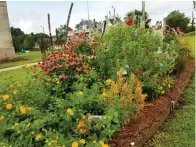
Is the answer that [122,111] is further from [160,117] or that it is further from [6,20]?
[6,20]

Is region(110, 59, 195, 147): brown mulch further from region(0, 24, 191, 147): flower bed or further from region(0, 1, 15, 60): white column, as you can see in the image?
region(0, 1, 15, 60): white column

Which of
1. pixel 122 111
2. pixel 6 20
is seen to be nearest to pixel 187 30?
pixel 6 20

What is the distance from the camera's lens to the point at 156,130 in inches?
136

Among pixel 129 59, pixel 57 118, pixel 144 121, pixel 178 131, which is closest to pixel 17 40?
pixel 129 59

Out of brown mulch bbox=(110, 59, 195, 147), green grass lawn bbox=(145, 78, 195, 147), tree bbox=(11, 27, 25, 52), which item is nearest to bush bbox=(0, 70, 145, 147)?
brown mulch bbox=(110, 59, 195, 147)

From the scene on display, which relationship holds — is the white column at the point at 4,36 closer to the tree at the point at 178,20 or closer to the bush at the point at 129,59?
the bush at the point at 129,59

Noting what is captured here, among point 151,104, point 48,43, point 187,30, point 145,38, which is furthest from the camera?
point 187,30

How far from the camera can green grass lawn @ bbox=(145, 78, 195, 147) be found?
10.5ft

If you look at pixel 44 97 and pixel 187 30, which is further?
pixel 187 30

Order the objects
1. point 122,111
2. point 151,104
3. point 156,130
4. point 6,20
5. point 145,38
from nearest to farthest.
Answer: point 122,111 < point 156,130 < point 151,104 < point 145,38 < point 6,20

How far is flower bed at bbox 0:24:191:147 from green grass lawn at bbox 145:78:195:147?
0.40 meters

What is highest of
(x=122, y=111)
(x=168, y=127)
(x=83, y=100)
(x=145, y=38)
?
(x=145, y=38)

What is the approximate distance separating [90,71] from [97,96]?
0.98 m

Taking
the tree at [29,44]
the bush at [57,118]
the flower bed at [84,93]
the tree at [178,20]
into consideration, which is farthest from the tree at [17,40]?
the bush at [57,118]
